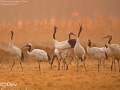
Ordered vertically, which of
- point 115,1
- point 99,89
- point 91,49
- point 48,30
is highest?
point 115,1

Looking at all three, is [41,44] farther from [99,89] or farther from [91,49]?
[99,89]

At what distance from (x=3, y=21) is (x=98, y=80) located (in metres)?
8.26

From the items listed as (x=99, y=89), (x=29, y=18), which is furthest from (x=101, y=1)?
(x=99, y=89)

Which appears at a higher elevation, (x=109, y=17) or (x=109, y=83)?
(x=109, y=17)

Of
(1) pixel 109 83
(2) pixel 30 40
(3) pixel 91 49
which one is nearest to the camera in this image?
(1) pixel 109 83

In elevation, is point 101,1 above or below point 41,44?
above

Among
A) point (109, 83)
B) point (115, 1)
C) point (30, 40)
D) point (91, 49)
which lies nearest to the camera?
point (109, 83)

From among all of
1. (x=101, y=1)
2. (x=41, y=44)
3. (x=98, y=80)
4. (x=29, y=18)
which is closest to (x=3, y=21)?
(x=29, y=18)

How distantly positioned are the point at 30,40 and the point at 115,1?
5150 millimetres

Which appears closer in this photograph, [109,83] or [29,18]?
[109,83]

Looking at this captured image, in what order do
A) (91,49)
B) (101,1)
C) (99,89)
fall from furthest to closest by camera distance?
(101,1), (91,49), (99,89)

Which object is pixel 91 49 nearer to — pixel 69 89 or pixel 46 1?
pixel 69 89

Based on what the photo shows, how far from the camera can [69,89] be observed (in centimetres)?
609

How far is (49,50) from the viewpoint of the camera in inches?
611
